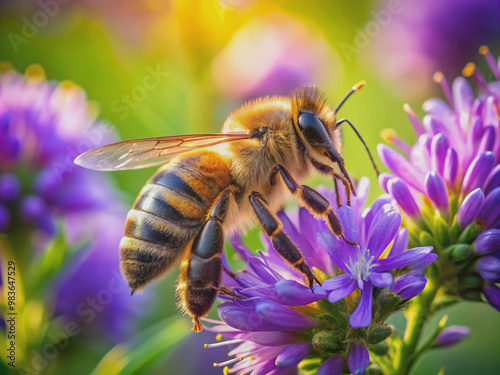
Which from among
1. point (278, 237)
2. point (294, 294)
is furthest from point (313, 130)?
point (294, 294)

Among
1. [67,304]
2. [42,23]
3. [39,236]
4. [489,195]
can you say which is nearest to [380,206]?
[489,195]

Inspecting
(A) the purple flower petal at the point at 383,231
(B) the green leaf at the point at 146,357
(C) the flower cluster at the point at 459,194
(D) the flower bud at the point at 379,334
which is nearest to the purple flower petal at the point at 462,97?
(C) the flower cluster at the point at 459,194

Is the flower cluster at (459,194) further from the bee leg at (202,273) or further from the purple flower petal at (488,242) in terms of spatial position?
the bee leg at (202,273)

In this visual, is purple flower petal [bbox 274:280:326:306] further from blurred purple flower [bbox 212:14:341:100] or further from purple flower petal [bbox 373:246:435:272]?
blurred purple flower [bbox 212:14:341:100]

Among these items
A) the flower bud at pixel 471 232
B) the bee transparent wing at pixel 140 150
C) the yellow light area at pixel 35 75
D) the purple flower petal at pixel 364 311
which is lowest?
the flower bud at pixel 471 232

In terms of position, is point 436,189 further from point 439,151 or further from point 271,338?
point 271,338

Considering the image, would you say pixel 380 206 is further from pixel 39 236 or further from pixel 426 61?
pixel 426 61

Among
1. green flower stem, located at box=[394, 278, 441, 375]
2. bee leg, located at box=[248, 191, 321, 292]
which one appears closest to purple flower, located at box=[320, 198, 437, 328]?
bee leg, located at box=[248, 191, 321, 292]

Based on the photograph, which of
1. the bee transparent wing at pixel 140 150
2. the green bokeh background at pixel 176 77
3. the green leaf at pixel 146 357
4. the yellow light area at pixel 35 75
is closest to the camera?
the bee transparent wing at pixel 140 150
